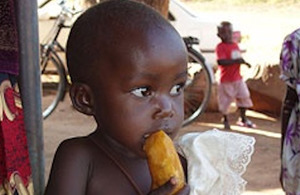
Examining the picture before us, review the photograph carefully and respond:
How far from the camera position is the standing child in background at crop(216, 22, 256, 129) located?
307 inches

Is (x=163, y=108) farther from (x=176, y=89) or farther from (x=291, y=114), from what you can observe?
(x=291, y=114)

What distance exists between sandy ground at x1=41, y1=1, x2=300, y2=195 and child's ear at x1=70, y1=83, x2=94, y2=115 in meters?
3.79

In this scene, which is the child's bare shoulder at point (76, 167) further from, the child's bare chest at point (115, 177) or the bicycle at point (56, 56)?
the bicycle at point (56, 56)

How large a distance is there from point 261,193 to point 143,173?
13.6 ft

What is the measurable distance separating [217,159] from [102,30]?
426 mm

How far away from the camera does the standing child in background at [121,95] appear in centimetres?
143

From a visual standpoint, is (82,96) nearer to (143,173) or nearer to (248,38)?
(143,173)

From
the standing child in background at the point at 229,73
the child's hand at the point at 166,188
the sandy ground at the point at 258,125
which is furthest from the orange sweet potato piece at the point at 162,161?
the standing child in background at the point at 229,73

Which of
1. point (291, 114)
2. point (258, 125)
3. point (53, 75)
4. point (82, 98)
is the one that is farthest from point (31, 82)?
point (53, 75)

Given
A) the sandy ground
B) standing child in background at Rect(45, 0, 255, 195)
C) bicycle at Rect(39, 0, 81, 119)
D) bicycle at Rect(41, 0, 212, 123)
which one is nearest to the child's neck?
standing child in background at Rect(45, 0, 255, 195)

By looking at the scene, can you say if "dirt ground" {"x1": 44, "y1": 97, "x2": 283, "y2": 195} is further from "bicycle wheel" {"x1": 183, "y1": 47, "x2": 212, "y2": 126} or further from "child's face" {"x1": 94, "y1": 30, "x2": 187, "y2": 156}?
"child's face" {"x1": 94, "y1": 30, "x2": 187, "y2": 156}

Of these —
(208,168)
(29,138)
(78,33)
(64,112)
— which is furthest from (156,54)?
(64,112)

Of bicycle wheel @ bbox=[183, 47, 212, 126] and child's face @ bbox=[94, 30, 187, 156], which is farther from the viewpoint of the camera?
bicycle wheel @ bbox=[183, 47, 212, 126]

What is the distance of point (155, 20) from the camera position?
58.5 inches
